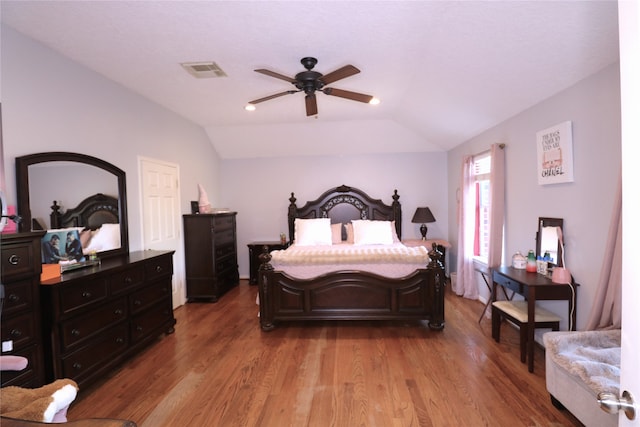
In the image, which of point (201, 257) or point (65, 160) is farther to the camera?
point (201, 257)

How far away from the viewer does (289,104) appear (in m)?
4.04

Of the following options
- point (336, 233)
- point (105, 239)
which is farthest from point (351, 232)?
point (105, 239)

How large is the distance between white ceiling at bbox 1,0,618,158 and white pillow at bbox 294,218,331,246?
189cm

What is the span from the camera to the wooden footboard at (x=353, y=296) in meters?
3.28

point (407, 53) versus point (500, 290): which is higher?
point (407, 53)

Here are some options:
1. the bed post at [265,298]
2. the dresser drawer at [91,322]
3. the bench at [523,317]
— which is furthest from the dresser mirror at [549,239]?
the dresser drawer at [91,322]

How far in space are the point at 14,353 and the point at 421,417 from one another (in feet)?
8.19

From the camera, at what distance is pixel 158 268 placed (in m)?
3.19

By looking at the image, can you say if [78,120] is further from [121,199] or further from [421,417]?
[421,417]

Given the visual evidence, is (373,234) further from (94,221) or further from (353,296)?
(94,221)

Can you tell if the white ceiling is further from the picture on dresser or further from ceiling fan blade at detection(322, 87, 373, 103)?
the picture on dresser

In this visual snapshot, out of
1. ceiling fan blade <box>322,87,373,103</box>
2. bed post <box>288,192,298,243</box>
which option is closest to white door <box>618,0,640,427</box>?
ceiling fan blade <box>322,87,373,103</box>

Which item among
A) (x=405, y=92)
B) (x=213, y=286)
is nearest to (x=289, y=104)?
(x=405, y=92)

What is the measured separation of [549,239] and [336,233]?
2986 millimetres
